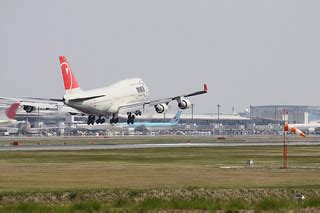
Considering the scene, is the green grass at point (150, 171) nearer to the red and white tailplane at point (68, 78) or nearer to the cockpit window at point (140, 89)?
the red and white tailplane at point (68, 78)

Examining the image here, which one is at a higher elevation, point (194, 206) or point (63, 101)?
point (63, 101)

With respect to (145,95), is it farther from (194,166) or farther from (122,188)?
(122,188)

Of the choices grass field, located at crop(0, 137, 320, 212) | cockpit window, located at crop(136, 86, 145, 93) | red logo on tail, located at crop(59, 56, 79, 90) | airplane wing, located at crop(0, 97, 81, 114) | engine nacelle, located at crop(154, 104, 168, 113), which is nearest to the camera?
grass field, located at crop(0, 137, 320, 212)

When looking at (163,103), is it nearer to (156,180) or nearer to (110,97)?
(110,97)

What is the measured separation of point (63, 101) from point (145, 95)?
19.2 meters

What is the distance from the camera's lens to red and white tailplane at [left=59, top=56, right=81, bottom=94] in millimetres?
139250

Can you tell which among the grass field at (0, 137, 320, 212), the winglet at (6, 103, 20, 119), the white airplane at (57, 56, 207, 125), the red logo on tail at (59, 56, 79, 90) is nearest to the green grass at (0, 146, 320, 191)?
the grass field at (0, 137, 320, 212)

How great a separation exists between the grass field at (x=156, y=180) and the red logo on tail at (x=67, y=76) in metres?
40.2

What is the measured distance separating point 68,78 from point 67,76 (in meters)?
0.63

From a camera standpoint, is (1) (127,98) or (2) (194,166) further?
(1) (127,98)

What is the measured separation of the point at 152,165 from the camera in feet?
271

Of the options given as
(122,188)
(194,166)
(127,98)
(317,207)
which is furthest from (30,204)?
(127,98)

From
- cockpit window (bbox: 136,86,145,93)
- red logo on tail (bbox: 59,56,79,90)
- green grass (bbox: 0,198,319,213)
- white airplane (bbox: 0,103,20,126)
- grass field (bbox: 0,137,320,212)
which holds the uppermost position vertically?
red logo on tail (bbox: 59,56,79,90)

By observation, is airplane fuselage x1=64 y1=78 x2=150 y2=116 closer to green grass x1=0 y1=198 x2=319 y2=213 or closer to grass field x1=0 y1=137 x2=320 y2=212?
grass field x1=0 y1=137 x2=320 y2=212
